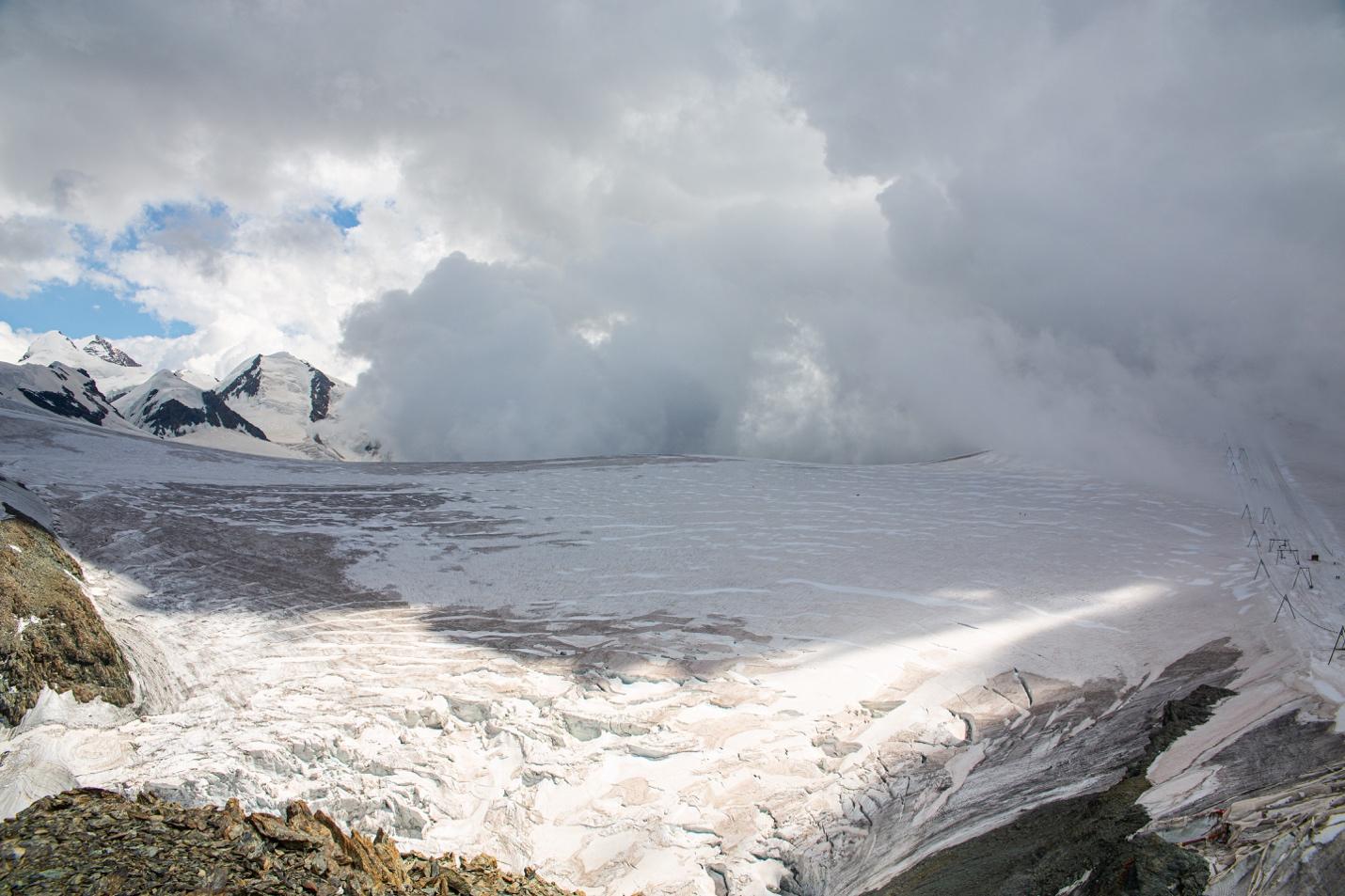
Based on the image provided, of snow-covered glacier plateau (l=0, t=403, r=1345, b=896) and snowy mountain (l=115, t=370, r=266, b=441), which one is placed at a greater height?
snowy mountain (l=115, t=370, r=266, b=441)

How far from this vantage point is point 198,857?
4500mm

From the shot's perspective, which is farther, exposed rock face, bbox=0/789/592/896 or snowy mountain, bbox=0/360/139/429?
snowy mountain, bbox=0/360/139/429

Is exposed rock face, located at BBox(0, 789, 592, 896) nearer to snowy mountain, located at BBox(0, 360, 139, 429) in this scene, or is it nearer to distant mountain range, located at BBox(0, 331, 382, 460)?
snowy mountain, located at BBox(0, 360, 139, 429)

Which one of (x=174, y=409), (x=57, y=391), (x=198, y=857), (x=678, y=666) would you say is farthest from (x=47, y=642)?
(x=174, y=409)

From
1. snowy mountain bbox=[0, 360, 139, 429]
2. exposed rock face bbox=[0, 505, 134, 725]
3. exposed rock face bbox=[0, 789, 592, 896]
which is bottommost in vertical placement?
exposed rock face bbox=[0, 789, 592, 896]

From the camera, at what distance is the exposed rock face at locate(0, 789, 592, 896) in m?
4.20

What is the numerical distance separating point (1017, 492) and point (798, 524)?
7.36 m

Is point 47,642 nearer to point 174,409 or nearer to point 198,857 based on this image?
point 198,857

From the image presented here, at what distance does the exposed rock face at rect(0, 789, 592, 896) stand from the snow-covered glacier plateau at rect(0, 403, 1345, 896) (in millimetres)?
942

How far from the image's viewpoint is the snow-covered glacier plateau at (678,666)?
635 cm

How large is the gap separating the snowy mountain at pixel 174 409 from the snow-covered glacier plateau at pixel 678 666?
14937 cm

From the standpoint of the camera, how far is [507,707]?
26.3ft

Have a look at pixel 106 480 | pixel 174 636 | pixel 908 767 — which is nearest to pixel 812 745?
pixel 908 767

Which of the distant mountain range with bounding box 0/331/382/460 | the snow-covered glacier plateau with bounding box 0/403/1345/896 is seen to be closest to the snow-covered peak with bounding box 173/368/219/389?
the distant mountain range with bounding box 0/331/382/460
